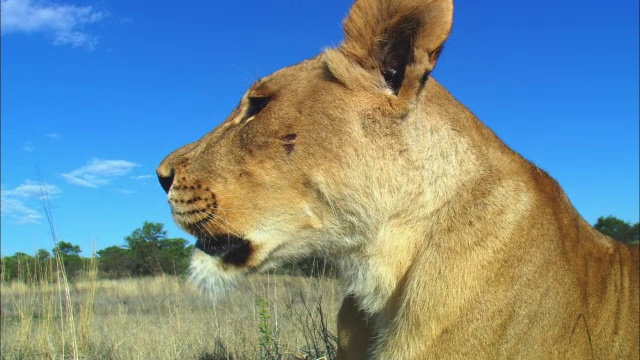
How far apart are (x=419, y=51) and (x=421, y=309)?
3.82ft

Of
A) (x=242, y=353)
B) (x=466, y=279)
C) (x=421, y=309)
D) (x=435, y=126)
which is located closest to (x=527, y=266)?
(x=466, y=279)

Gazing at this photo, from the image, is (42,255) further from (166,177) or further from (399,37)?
(399,37)

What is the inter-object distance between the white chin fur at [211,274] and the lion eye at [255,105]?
0.77 m

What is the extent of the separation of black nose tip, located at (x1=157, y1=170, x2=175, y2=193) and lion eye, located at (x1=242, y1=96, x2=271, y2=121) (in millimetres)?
489

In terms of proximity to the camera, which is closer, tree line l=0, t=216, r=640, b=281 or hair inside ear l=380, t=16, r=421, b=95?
hair inside ear l=380, t=16, r=421, b=95

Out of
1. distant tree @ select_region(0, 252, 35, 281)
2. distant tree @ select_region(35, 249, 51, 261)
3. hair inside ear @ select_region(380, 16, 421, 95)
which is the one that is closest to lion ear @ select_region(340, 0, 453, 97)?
hair inside ear @ select_region(380, 16, 421, 95)

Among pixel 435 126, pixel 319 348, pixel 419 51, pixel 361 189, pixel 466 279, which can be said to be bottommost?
pixel 319 348

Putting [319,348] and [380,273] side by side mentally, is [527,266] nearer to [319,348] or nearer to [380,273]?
[380,273]

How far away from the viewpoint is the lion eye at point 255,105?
3160 mm

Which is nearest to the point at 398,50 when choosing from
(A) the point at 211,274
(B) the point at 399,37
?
(B) the point at 399,37

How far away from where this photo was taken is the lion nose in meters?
3.09

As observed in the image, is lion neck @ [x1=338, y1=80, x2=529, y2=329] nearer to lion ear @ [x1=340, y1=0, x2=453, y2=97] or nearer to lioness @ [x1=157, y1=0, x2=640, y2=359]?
lioness @ [x1=157, y1=0, x2=640, y2=359]

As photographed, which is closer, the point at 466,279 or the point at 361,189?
the point at 466,279

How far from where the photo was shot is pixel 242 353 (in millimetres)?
5559
